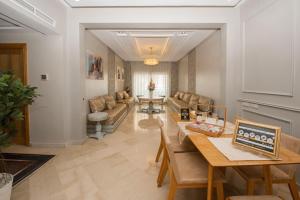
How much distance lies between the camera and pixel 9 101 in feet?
6.46

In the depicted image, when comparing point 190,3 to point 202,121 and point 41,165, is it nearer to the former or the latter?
point 202,121

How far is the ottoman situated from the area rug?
116 centimetres

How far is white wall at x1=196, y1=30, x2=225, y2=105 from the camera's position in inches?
184

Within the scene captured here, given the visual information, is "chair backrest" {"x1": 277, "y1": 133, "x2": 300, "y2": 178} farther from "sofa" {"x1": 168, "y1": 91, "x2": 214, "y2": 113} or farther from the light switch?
the light switch

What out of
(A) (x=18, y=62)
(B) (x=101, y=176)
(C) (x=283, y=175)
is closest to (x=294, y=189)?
(C) (x=283, y=175)

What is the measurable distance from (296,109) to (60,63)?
3884 millimetres

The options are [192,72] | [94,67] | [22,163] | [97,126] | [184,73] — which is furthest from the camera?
[184,73]

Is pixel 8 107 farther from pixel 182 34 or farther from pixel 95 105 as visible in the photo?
pixel 182 34

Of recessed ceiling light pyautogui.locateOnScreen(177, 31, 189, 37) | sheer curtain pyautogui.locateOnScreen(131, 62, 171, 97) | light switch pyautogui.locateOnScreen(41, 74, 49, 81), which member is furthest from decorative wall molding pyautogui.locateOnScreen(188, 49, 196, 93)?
light switch pyautogui.locateOnScreen(41, 74, 49, 81)

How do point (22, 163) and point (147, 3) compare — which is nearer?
point (22, 163)

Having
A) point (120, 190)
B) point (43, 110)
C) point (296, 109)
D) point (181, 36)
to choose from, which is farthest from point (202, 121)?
point (181, 36)

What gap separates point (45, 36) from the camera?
3.45 m

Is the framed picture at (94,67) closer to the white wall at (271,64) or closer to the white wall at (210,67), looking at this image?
the white wall at (210,67)

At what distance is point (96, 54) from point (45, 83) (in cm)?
218
